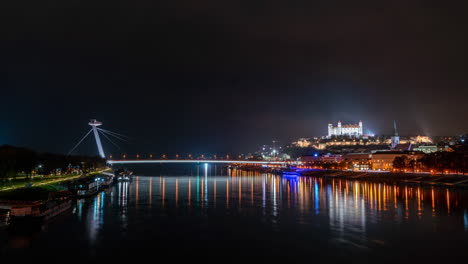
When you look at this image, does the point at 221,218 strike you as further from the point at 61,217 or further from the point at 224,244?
the point at 61,217

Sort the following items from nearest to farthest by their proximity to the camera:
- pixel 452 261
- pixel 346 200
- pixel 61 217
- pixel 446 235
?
pixel 452 261 → pixel 446 235 → pixel 61 217 → pixel 346 200

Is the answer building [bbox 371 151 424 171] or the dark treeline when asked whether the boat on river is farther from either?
building [bbox 371 151 424 171]

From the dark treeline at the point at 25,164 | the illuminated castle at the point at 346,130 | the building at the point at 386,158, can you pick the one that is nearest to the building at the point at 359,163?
the building at the point at 386,158

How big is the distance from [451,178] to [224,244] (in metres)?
24.5

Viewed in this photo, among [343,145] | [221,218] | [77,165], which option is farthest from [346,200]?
[343,145]

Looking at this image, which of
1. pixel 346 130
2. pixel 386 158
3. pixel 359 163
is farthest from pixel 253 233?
pixel 346 130

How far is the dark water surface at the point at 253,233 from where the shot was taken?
9.91 meters

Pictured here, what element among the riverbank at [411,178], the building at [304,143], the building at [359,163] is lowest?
the riverbank at [411,178]

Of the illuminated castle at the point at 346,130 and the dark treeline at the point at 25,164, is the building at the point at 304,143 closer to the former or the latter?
the illuminated castle at the point at 346,130

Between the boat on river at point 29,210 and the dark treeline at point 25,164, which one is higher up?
the dark treeline at point 25,164

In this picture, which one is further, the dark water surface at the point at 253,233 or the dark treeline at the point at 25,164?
the dark treeline at the point at 25,164

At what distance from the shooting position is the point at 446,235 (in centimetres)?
1191

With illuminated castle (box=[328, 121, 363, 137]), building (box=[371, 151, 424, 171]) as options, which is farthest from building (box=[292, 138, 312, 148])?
building (box=[371, 151, 424, 171])

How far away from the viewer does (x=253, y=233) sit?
12359mm
